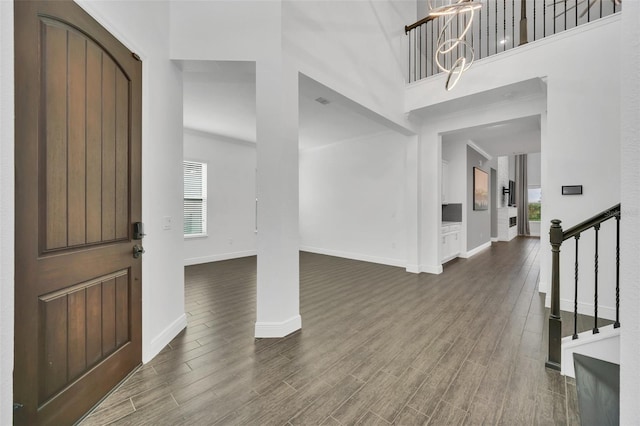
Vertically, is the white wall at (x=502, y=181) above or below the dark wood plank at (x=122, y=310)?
A: above

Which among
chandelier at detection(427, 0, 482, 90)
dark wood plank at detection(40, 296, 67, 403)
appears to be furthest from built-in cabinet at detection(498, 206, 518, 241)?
dark wood plank at detection(40, 296, 67, 403)

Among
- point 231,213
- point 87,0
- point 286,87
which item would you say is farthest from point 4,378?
point 231,213

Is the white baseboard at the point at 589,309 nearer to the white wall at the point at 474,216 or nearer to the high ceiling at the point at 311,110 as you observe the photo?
the high ceiling at the point at 311,110

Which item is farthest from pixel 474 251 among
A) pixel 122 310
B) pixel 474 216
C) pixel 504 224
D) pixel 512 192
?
pixel 122 310

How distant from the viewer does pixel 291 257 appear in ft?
8.00

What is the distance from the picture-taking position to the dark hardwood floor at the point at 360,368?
1.49 metres

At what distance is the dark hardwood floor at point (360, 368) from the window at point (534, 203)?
8.98 m

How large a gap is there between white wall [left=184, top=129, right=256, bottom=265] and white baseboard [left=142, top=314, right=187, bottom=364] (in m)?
3.12

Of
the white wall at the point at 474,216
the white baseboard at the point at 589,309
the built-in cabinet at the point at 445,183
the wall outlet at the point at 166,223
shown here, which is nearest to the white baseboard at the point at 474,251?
the white wall at the point at 474,216

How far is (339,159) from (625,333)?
6.00 meters

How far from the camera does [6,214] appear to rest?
0.78 m

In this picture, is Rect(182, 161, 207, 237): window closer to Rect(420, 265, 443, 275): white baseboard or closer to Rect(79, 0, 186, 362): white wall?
Rect(79, 0, 186, 362): white wall

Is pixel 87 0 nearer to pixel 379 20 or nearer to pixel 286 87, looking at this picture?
pixel 286 87

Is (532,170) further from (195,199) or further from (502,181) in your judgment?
(195,199)
